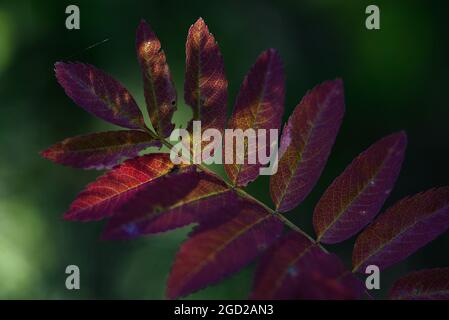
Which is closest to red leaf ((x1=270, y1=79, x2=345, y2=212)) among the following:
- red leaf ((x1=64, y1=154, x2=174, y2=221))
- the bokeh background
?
red leaf ((x1=64, y1=154, x2=174, y2=221))

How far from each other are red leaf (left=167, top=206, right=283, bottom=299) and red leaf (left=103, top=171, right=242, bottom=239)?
26 mm

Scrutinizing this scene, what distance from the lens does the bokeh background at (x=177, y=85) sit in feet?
12.2

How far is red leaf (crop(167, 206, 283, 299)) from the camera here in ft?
2.07

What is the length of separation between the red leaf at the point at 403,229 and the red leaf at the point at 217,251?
0.56ft

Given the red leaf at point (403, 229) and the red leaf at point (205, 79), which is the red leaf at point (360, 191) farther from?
the red leaf at point (205, 79)

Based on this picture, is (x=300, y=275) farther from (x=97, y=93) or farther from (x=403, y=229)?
(x=97, y=93)

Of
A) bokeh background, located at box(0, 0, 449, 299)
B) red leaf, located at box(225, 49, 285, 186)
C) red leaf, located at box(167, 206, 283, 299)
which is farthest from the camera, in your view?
bokeh background, located at box(0, 0, 449, 299)

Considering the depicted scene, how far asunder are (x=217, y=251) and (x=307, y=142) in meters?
0.21

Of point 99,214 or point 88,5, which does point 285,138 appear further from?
point 88,5

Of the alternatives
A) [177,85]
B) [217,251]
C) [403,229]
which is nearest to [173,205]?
[217,251]

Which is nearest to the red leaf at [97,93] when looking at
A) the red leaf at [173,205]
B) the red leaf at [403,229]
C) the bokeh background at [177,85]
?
the red leaf at [173,205]

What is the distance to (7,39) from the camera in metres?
4.20

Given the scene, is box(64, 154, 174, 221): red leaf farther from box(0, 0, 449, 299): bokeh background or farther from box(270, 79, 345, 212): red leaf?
box(0, 0, 449, 299): bokeh background

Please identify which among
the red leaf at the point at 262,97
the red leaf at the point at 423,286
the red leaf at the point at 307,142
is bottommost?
the red leaf at the point at 423,286
